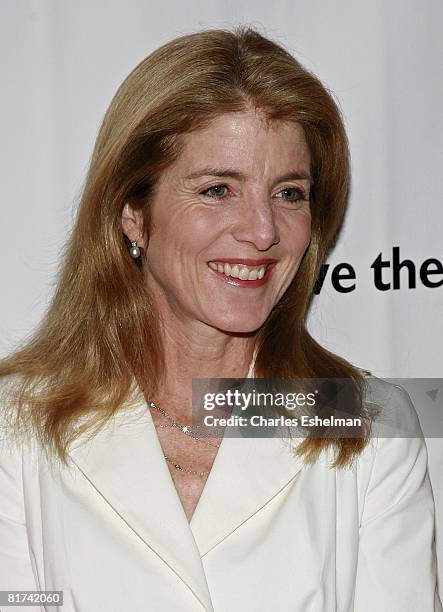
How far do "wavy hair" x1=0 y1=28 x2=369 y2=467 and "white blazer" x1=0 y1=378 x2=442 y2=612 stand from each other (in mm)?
54

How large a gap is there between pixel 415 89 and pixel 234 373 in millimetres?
679

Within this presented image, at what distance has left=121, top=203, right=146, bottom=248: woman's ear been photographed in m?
1.69

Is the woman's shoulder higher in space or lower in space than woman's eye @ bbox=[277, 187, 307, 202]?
lower

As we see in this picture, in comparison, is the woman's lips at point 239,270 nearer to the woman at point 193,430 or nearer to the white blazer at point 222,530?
the woman at point 193,430

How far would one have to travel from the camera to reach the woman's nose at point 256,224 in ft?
5.08

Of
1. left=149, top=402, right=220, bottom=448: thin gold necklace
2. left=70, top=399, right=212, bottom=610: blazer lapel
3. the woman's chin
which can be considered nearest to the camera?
left=70, top=399, right=212, bottom=610: blazer lapel

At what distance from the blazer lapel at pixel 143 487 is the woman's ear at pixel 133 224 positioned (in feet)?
0.95

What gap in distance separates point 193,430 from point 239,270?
32 centimetres

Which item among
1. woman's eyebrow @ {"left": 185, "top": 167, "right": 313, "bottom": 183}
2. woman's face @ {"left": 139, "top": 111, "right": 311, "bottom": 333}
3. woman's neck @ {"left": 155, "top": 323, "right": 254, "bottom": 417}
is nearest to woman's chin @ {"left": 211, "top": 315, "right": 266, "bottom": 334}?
woman's face @ {"left": 139, "top": 111, "right": 311, "bottom": 333}

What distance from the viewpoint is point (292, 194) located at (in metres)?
1.63

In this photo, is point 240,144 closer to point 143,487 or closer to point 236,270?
point 236,270

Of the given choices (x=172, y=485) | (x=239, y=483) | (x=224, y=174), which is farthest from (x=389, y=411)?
(x=224, y=174)

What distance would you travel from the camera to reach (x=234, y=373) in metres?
1.79

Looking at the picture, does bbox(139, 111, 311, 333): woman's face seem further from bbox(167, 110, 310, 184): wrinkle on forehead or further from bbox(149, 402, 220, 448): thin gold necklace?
bbox(149, 402, 220, 448): thin gold necklace
